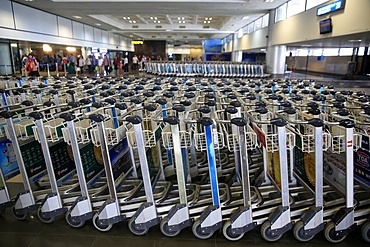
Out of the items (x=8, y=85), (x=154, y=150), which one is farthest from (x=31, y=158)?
(x=8, y=85)

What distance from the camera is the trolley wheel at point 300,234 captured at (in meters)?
2.11

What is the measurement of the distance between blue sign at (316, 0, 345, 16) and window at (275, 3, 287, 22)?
3.72 meters

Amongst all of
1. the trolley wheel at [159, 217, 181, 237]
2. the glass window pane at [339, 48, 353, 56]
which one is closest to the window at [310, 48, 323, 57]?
the glass window pane at [339, 48, 353, 56]

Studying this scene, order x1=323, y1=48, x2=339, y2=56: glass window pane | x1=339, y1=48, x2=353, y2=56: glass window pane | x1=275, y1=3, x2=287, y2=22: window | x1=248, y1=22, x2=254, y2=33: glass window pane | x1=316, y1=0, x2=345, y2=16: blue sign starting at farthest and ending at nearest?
1. x1=248, y1=22, x2=254, y2=33: glass window pane
2. x1=323, y1=48, x2=339, y2=56: glass window pane
3. x1=339, y1=48, x2=353, y2=56: glass window pane
4. x1=275, y1=3, x2=287, y2=22: window
5. x1=316, y1=0, x2=345, y2=16: blue sign

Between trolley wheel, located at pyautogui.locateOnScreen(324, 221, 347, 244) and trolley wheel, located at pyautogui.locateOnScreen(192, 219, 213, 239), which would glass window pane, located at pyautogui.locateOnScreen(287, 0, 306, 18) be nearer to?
trolley wheel, located at pyautogui.locateOnScreen(324, 221, 347, 244)

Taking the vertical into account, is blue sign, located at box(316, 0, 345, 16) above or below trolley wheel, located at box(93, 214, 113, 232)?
above

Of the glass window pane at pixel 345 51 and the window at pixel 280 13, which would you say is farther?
the glass window pane at pixel 345 51

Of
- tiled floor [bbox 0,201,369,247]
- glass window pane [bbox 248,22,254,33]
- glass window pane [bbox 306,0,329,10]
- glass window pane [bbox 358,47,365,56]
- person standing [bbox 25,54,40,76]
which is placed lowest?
tiled floor [bbox 0,201,369,247]

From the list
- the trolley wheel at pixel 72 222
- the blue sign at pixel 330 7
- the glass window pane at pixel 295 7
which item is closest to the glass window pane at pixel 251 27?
the glass window pane at pixel 295 7

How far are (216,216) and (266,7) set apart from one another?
44.0 ft

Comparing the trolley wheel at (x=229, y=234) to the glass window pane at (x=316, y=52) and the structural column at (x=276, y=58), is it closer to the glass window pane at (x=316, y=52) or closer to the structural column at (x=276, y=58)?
the structural column at (x=276, y=58)

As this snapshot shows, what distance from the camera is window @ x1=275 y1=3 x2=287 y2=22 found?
44.1ft

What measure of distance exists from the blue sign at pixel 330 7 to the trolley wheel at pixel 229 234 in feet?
28.7

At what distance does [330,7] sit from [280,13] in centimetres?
528
